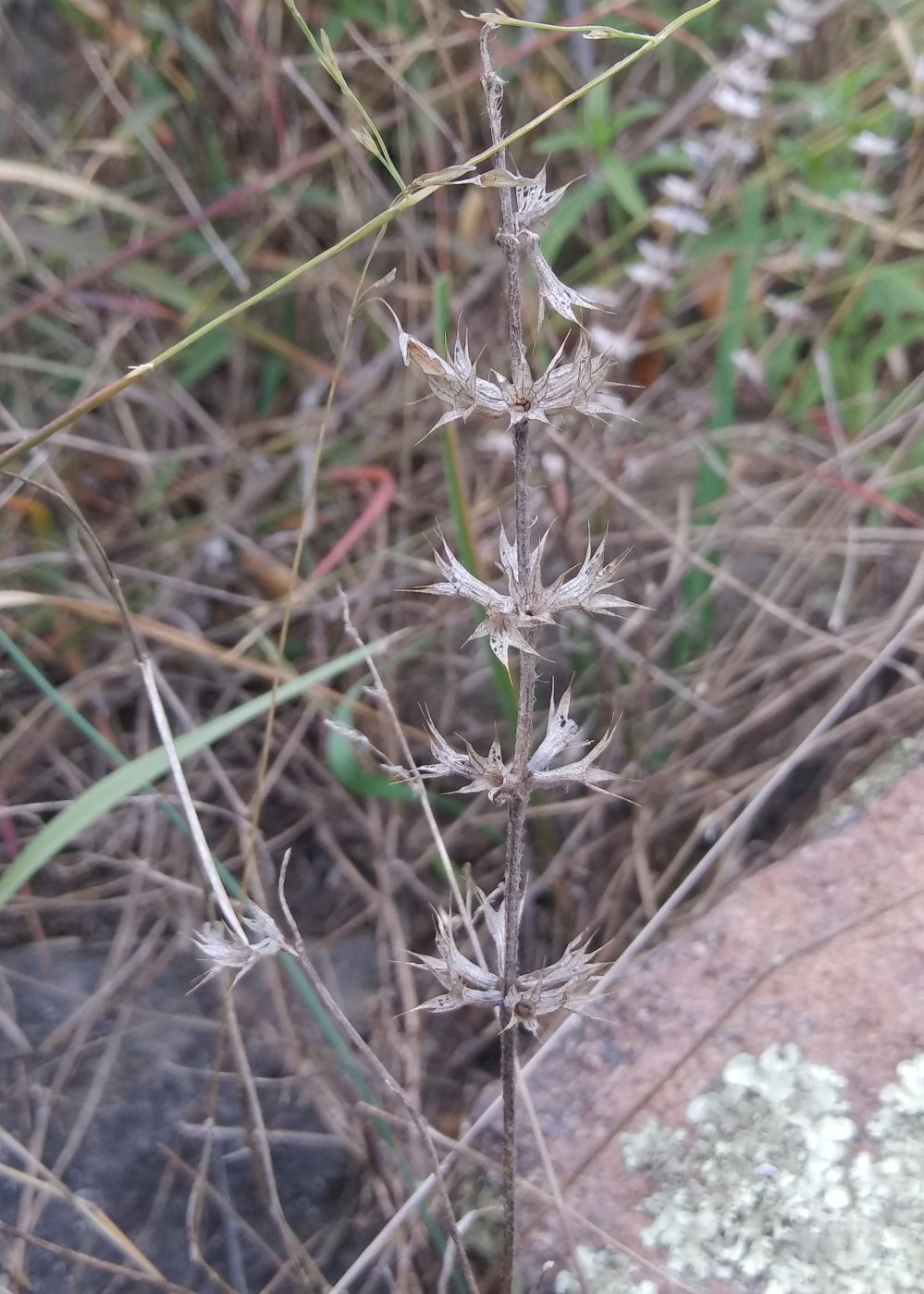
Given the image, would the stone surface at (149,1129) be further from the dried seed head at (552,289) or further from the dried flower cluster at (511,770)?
the dried seed head at (552,289)

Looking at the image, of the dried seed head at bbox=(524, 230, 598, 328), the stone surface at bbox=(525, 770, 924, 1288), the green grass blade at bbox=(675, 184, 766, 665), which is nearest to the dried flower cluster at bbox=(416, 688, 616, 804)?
the dried seed head at bbox=(524, 230, 598, 328)

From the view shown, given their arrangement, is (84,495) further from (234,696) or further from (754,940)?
(754,940)

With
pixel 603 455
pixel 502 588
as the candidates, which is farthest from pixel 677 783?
pixel 603 455

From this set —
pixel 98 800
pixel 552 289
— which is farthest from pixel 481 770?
pixel 98 800

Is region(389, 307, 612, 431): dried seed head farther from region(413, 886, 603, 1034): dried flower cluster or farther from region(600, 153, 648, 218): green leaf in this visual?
region(600, 153, 648, 218): green leaf

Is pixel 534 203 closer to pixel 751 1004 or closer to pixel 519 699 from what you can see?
pixel 519 699

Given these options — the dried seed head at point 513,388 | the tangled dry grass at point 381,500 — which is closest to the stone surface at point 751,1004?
the tangled dry grass at point 381,500
